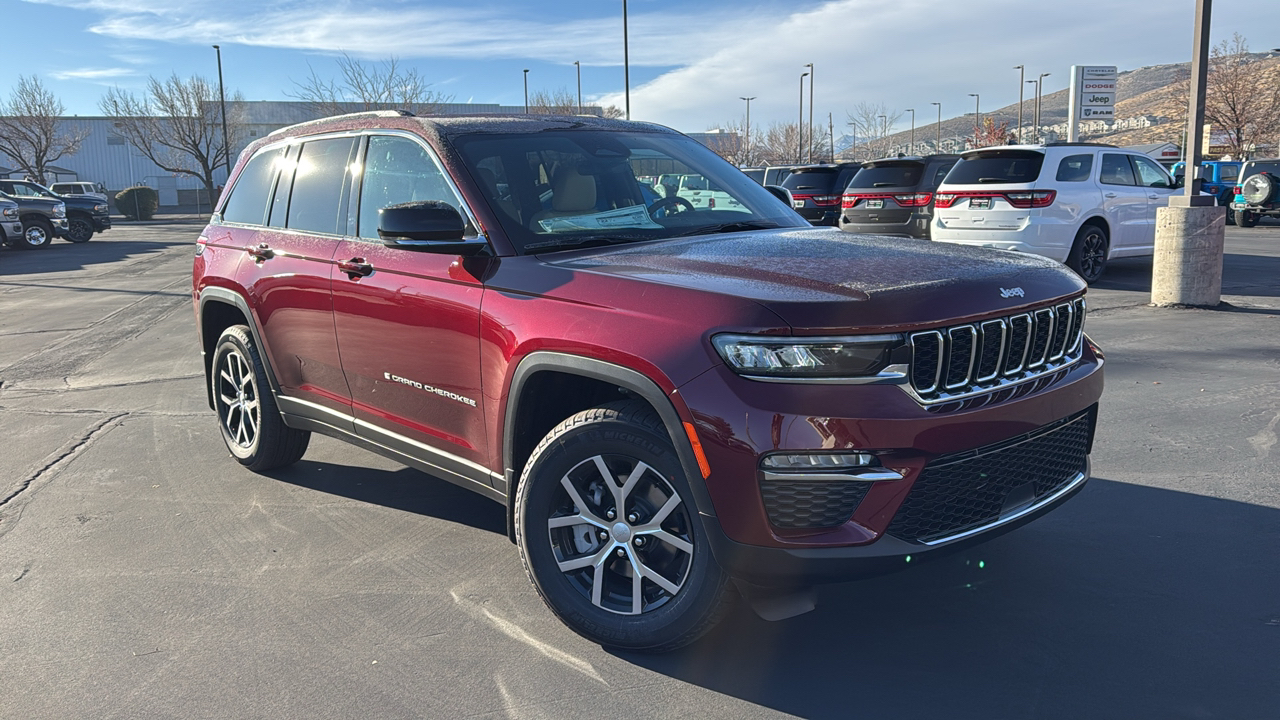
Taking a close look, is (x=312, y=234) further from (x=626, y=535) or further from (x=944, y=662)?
(x=944, y=662)

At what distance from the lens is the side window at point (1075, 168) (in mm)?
11914

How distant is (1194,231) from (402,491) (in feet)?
28.6

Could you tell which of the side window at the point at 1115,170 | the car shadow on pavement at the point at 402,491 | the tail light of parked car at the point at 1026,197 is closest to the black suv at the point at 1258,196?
the side window at the point at 1115,170

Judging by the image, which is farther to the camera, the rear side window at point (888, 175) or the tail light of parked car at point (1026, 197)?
the rear side window at point (888, 175)

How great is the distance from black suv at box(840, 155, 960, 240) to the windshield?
10420 mm

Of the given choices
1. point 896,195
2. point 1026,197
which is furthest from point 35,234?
point 1026,197

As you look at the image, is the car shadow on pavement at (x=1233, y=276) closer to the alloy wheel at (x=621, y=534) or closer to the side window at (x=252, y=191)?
the side window at (x=252, y=191)

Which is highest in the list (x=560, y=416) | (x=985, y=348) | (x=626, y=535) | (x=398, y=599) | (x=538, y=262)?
(x=538, y=262)

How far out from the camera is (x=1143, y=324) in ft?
30.4

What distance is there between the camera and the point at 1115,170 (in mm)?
12516

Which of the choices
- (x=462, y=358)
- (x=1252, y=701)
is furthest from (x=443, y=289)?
(x=1252, y=701)

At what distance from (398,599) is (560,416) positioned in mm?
975

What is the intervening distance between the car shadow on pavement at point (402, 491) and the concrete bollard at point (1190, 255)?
838 centimetres

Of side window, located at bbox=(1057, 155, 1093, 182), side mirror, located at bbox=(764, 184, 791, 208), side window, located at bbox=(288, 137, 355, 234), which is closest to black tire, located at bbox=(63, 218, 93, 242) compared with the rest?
side window, located at bbox=(1057, 155, 1093, 182)
